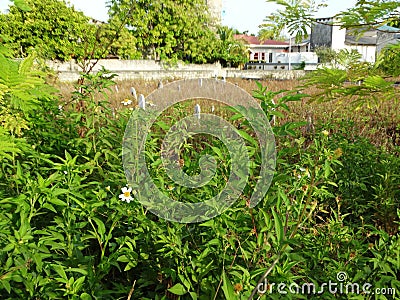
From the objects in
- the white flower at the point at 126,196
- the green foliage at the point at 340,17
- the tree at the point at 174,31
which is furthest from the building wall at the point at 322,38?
the white flower at the point at 126,196

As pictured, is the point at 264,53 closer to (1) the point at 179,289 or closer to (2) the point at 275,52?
(2) the point at 275,52

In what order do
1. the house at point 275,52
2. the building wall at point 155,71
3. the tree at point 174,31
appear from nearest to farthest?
the building wall at point 155,71 < the tree at point 174,31 < the house at point 275,52

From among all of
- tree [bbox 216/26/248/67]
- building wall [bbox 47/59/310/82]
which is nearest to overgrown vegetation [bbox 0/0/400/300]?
building wall [bbox 47/59/310/82]

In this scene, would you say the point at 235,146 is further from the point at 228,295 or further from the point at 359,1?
the point at 359,1

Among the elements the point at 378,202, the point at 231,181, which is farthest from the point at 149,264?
the point at 378,202

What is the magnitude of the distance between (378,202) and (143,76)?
12.1 m

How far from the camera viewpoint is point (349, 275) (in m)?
1.58

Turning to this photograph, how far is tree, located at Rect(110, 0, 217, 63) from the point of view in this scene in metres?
20.2

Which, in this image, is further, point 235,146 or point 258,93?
point 258,93

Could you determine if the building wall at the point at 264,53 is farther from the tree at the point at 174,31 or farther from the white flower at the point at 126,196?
the white flower at the point at 126,196

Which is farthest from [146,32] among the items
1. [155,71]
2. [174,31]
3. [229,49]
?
[155,71]

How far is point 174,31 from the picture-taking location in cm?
2116

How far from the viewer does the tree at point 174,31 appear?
66.4 feet

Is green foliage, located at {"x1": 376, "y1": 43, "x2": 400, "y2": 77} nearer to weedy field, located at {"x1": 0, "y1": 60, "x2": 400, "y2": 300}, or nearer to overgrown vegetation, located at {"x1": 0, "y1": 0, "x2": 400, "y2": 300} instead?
overgrown vegetation, located at {"x1": 0, "y1": 0, "x2": 400, "y2": 300}
